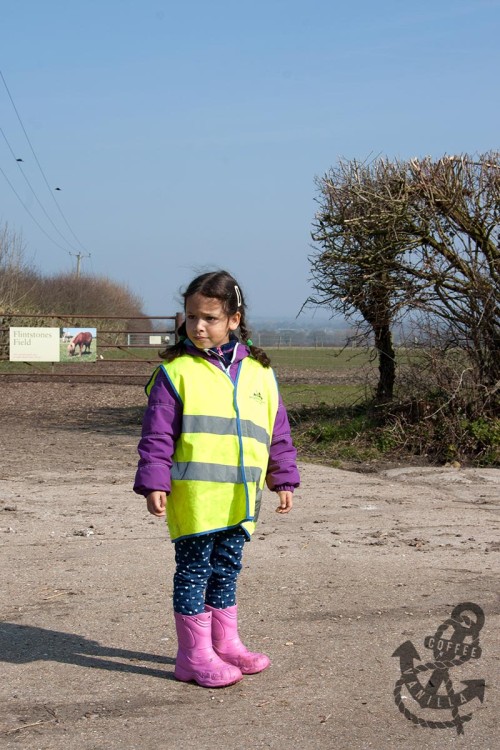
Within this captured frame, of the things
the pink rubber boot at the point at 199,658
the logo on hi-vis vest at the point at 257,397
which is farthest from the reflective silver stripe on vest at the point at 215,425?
the pink rubber boot at the point at 199,658

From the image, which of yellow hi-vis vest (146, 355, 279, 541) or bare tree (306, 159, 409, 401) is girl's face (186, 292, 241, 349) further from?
bare tree (306, 159, 409, 401)

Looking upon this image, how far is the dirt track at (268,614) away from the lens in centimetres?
365

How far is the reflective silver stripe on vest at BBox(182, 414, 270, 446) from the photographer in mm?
4082

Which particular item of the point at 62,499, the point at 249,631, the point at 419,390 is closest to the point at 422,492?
the point at 419,390

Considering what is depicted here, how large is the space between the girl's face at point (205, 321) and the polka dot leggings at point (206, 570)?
32.8 inches

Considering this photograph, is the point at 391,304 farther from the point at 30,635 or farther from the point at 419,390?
the point at 30,635

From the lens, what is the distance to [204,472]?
4.07 metres

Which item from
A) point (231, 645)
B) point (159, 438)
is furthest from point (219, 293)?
point (231, 645)

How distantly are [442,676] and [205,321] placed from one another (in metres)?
1.86

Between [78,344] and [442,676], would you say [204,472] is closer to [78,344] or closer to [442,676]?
[442,676]

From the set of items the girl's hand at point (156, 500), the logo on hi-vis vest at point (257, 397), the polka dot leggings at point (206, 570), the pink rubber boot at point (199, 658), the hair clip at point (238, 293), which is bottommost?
the pink rubber boot at point (199, 658)

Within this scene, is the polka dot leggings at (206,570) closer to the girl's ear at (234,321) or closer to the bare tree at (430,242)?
the girl's ear at (234,321)

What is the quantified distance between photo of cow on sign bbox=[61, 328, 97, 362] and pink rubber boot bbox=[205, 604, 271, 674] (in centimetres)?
1893

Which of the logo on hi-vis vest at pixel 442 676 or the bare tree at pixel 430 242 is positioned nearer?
the logo on hi-vis vest at pixel 442 676
